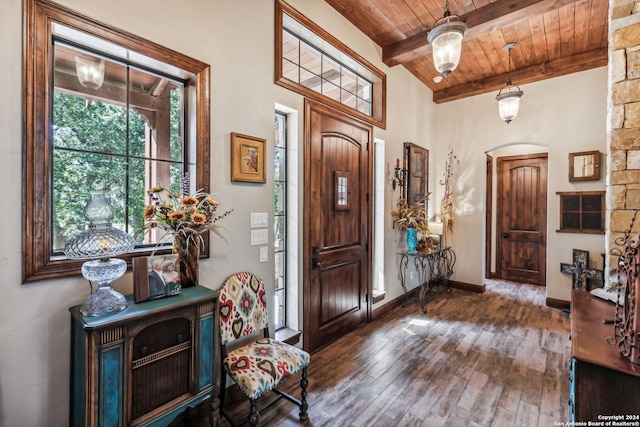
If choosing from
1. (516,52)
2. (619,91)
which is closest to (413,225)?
(619,91)

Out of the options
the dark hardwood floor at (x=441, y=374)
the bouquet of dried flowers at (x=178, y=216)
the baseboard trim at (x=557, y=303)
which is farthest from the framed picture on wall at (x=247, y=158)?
the baseboard trim at (x=557, y=303)

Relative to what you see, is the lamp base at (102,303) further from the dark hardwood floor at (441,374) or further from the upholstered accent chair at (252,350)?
the dark hardwood floor at (441,374)

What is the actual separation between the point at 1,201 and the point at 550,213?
5511 mm

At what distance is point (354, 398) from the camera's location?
6.99ft

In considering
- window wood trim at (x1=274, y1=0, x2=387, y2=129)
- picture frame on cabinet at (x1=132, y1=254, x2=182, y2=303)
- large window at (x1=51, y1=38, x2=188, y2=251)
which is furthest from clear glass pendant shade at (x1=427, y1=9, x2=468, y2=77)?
picture frame on cabinet at (x1=132, y1=254, x2=182, y2=303)

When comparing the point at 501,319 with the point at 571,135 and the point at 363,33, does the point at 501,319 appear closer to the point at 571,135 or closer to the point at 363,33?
the point at 571,135

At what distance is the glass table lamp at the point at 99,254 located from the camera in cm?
129

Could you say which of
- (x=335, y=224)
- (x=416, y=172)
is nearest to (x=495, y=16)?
(x=416, y=172)

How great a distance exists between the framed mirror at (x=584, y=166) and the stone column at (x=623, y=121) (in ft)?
Answer: 7.95

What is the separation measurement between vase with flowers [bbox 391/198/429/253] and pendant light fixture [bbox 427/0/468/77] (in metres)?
1.98

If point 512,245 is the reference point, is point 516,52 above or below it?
above

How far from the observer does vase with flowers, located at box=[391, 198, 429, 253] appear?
153 inches

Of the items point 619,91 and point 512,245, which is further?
point 512,245

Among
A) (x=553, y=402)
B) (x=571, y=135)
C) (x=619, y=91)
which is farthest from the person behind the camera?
(x=571, y=135)
